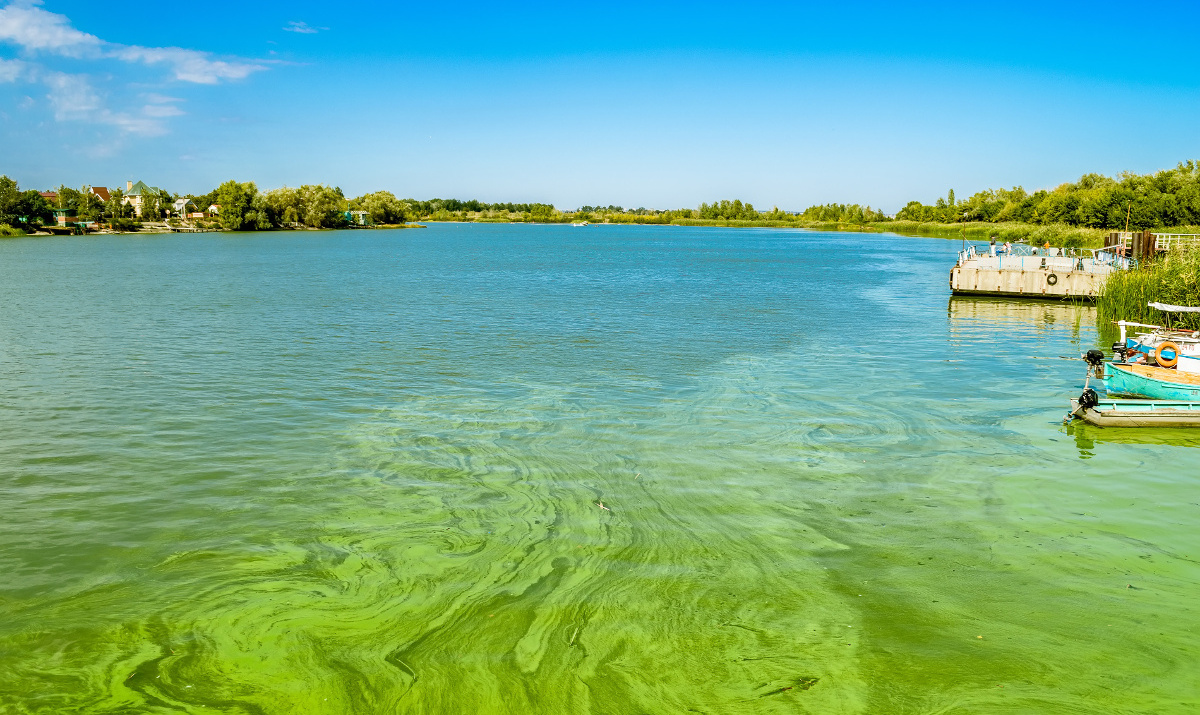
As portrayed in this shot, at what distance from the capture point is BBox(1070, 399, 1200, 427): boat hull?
517 inches

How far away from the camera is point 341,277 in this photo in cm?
4522

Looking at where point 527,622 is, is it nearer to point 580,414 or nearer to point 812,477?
point 812,477

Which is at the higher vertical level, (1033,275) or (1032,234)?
(1032,234)

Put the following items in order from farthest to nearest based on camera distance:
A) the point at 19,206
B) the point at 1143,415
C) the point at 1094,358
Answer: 1. the point at 19,206
2. the point at 1094,358
3. the point at 1143,415

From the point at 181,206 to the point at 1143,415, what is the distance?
163667 mm

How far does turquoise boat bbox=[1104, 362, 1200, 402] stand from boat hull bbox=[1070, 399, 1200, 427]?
0.90 meters

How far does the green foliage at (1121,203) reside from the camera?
66812mm

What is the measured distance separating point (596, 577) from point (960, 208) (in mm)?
148298

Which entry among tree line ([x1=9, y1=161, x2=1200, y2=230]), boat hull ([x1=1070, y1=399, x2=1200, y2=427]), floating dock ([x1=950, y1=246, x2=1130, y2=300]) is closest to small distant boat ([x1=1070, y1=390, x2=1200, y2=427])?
boat hull ([x1=1070, y1=399, x2=1200, y2=427])

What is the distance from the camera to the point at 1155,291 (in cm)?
2277

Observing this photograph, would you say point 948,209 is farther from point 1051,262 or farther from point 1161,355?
point 1161,355

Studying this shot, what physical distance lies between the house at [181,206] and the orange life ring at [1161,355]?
151m

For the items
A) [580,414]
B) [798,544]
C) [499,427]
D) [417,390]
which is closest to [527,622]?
[798,544]

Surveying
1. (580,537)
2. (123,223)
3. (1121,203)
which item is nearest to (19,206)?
(123,223)
